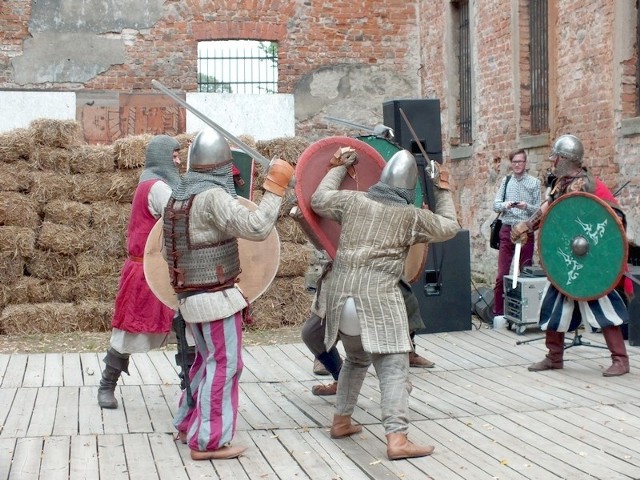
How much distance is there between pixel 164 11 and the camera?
15.9 m

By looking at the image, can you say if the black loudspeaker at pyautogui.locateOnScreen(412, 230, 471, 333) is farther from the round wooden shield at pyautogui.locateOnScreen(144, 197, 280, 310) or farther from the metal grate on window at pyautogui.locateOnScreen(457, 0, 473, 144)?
the metal grate on window at pyautogui.locateOnScreen(457, 0, 473, 144)

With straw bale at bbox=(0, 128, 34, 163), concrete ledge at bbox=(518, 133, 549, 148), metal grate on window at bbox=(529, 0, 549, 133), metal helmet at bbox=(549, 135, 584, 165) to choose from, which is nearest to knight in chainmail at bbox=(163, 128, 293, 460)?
metal helmet at bbox=(549, 135, 584, 165)

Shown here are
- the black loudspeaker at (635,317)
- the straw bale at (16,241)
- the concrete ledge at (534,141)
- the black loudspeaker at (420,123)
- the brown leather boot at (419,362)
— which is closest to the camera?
the brown leather boot at (419,362)

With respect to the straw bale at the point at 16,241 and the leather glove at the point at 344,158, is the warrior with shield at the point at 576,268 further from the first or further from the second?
the straw bale at the point at 16,241

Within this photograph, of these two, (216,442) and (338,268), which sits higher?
(338,268)

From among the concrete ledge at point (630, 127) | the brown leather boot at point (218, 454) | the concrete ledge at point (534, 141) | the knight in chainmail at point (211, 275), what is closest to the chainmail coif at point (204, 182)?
the knight in chainmail at point (211, 275)

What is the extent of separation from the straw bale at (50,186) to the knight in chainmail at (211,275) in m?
5.20

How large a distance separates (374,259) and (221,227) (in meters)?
0.77

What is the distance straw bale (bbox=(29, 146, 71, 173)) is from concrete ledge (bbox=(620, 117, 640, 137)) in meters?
5.39

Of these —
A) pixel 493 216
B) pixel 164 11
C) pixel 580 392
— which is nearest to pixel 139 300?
pixel 580 392

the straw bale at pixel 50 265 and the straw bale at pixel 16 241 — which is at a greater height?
the straw bale at pixel 16 241

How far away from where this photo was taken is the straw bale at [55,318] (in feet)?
32.2

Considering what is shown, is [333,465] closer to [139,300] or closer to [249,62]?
[139,300]

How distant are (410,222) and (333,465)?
1249mm
